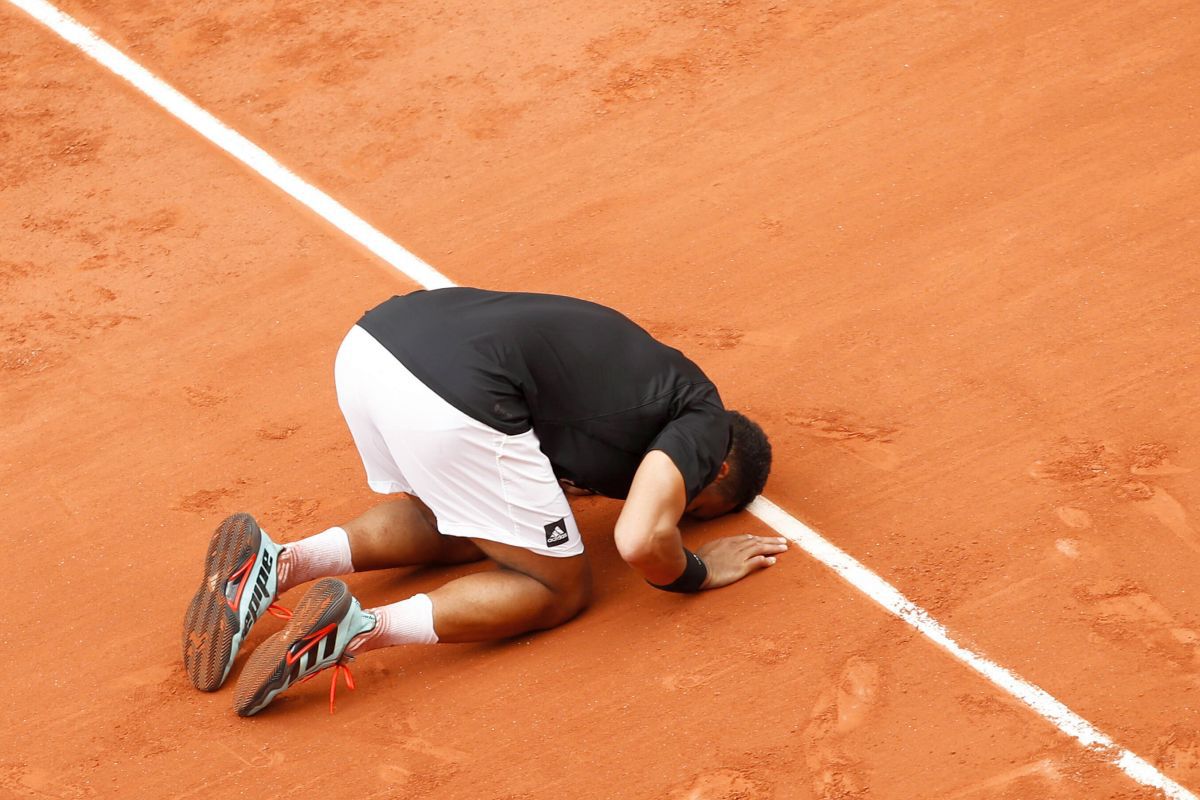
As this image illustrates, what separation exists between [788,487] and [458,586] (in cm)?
139

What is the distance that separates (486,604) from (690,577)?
707 millimetres

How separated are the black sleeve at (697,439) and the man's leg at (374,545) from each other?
0.96 m

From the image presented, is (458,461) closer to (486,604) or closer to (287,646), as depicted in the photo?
(486,604)

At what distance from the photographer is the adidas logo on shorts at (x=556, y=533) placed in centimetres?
467

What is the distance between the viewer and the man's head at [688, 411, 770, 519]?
4930 millimetres

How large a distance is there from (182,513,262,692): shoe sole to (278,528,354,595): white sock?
18 cm

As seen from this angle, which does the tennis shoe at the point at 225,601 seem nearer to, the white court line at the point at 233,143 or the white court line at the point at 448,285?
the white court line at the point at 448,285

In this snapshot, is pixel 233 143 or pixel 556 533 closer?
pixel 556 533

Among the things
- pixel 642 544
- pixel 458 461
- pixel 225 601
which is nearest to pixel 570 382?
pixel 458 461

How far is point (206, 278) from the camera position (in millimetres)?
6836

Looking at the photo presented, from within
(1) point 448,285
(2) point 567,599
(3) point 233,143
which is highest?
(3) point 233,143

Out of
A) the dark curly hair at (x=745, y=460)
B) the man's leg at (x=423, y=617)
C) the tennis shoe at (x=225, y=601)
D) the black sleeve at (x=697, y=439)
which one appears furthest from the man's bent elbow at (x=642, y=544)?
A: the tennis shoe at (x=225, y=601)

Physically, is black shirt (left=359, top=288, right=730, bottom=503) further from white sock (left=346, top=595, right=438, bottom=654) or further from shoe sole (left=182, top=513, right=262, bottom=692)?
shoe sole (left=182, top=513, right=262, bottom=692)

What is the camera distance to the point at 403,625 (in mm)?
4695
